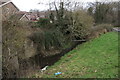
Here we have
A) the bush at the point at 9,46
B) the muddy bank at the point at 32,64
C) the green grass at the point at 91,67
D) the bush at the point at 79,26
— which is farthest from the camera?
the bush at the point at 79,26

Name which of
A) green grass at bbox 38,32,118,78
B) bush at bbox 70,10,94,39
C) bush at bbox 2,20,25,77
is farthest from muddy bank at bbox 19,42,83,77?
bush at bbox 70,10,94,39

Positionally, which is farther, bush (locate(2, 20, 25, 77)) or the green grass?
bush (locate(2, 20, 25, 77))

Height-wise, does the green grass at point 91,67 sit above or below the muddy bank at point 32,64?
above

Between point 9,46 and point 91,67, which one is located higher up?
point 9,46

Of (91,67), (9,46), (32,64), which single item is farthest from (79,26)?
(9,46)

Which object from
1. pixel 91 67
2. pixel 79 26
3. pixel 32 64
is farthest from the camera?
pixel 79 26

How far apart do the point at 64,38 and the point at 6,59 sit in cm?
1154

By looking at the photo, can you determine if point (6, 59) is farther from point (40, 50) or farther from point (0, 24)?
point (40, 50)

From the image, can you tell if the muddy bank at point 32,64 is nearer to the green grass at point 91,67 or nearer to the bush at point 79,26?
the green grass at point 91,67

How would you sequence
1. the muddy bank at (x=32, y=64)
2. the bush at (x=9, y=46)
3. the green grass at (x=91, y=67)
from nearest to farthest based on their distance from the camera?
the green grass at (x=91, y=67)
the bush at (x=9, y=46)
the muddy bank at (x=32, y=64)

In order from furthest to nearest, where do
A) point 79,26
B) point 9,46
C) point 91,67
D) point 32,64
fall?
1. point 79,26
2. point 32,64
3. point 9,46
4. point 91,67

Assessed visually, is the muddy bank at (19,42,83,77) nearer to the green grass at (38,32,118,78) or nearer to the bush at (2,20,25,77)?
the bush at (2,20,25,77)

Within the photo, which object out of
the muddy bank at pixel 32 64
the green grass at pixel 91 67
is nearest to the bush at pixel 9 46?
the muddy bank at pixel 32 64

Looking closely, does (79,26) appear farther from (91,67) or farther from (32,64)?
(91,67)
